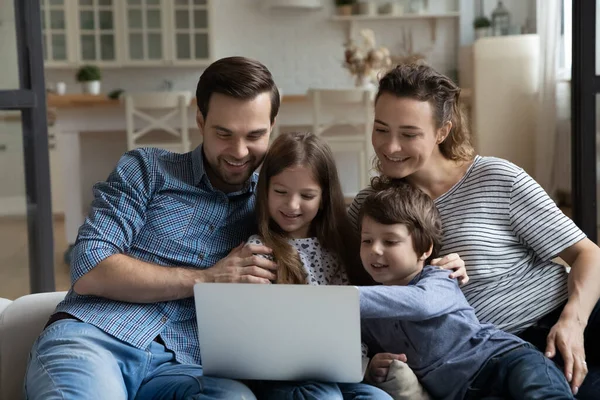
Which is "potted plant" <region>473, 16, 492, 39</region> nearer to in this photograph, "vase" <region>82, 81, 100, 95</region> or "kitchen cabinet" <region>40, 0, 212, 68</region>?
"kitchen cabinet" <region>40, 0, 212, 68</region>

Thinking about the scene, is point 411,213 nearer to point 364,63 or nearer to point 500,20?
point 364,63

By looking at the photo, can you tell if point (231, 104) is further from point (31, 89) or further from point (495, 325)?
point (31, 89)

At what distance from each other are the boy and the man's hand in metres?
0.21

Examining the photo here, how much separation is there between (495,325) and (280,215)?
21.3 inches

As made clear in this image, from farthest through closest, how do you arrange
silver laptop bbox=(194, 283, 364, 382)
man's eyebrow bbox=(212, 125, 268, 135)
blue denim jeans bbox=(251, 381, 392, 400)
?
1. man's eyebrow bbox=(212, 125, 268, 135)
2. blue denim jeans bbox=(251, 381, 392, 400)
3. silver laptop bbox=(194, 283, 364, 382)

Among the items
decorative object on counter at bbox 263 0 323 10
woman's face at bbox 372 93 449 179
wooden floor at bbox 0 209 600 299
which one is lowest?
wooden floor at bbox 0 209 600 299

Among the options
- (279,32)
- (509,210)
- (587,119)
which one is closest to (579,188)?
(587,119)

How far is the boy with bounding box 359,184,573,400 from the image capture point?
5.35 ft

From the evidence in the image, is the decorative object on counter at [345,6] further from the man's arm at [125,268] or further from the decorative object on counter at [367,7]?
the man's arm at [125,268]

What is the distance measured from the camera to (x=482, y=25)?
7.15 metres

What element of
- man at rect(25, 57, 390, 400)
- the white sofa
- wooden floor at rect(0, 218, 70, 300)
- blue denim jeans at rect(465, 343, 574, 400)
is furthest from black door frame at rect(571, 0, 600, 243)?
wooden floor at rect(0, 218, 70, 300)

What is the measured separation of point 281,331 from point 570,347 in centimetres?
63

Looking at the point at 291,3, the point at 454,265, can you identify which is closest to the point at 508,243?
the point at 454,265

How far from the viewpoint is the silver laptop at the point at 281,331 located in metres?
1.46
